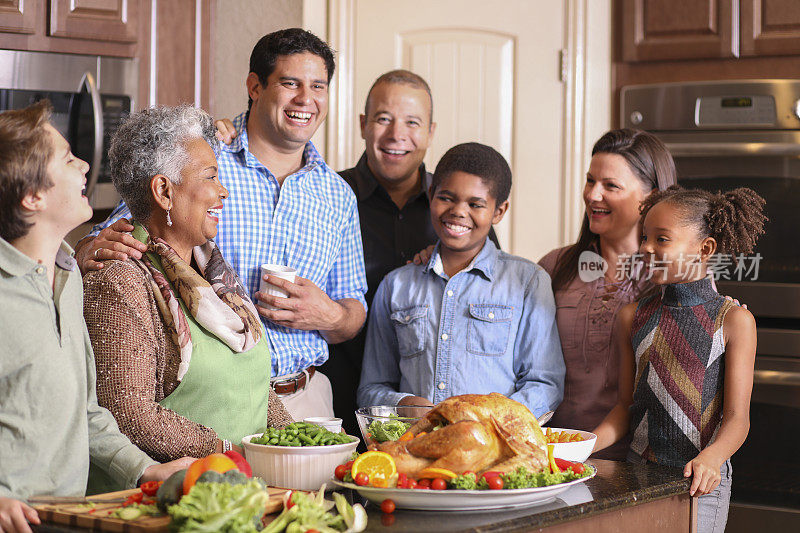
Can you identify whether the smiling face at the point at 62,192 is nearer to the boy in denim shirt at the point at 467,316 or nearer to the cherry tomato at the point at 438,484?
the cherry tomato at the point at 438,484

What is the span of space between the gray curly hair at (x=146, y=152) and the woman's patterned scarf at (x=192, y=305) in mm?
101

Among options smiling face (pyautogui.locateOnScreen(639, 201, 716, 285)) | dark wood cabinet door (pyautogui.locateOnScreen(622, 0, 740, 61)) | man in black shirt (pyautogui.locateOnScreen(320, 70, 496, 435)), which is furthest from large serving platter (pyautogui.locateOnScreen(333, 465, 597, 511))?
dark wood cabinet door (pyautogui.locateOnScreen(622, 0, 740, 61))

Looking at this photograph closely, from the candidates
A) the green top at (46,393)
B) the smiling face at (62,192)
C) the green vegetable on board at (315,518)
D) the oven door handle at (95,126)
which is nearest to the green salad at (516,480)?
the green vegetable on board at (315,518)

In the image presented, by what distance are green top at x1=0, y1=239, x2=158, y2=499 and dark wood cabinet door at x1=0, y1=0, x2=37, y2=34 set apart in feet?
5.04

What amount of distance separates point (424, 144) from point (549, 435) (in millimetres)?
1223

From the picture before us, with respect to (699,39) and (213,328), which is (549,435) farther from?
(699,39)

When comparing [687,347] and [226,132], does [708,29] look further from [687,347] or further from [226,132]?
[226,132]

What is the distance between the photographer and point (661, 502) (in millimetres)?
1428

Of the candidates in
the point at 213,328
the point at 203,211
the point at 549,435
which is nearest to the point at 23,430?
the point at 213,328

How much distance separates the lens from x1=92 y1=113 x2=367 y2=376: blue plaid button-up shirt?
2102mm

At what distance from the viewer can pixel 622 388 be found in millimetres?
1898

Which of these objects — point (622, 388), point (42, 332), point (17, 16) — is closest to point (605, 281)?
point (622, 388)

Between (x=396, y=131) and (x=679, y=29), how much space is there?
48.2 inches

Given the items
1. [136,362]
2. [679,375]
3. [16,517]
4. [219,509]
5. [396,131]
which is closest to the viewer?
[219,509]
